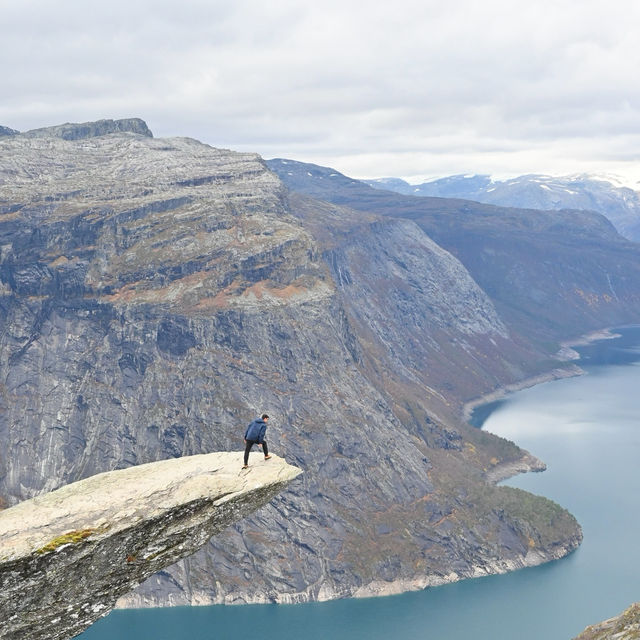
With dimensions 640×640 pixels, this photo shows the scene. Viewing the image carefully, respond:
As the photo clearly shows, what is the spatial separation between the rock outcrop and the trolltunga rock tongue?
2890cm

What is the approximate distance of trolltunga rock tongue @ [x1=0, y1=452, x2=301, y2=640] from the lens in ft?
80.0

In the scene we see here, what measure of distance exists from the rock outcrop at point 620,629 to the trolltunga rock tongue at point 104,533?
28.9 metres

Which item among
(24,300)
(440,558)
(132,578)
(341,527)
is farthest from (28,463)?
(132,578)

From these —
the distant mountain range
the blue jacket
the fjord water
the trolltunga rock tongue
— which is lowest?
the fjord water

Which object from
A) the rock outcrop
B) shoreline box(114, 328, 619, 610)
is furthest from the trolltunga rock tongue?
shoreline box(114, 328, 619, 610)

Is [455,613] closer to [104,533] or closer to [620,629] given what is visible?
[620,629]

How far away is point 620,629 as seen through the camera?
163 feet

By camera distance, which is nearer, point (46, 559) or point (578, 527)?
point (46, 559)

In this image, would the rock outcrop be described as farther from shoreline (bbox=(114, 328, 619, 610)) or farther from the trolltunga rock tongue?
shoreline (bbox=(114, 328, 619, 610))

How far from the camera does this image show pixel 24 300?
196 meters

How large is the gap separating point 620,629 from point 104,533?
39.1 metres

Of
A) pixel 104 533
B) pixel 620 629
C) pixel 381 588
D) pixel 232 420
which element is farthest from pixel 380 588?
pixel 104 533

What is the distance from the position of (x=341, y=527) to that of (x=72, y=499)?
152 m

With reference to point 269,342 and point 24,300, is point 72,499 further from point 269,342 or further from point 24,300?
point 24,300
